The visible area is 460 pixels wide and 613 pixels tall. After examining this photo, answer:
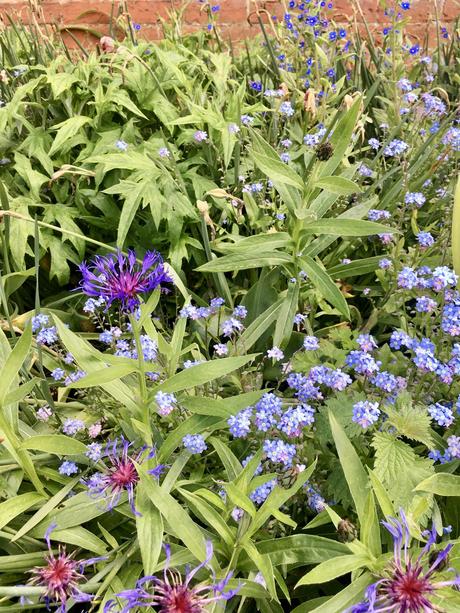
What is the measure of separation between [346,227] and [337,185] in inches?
3.3

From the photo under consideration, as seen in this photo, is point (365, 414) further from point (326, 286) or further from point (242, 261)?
point (242, 261)

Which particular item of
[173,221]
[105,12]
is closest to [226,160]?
[173,221]

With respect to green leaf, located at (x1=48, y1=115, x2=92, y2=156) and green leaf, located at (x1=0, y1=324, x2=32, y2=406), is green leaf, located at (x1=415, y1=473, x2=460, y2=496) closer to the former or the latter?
green leaf, located at (x1=0, y1=324, x2=32, y2=406)

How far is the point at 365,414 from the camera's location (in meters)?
0.92

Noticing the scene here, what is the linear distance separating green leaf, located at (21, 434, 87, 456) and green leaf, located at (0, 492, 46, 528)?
10 centimetres

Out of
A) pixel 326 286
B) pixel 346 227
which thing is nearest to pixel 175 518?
pixel 326 286

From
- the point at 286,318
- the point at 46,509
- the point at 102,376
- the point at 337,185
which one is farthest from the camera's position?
the point at 286,318

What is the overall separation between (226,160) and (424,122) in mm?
714

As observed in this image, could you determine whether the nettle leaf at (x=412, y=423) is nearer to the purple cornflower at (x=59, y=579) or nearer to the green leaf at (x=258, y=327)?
the green leaf at (x=258, y=327)

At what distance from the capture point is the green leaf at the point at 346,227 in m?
1.10

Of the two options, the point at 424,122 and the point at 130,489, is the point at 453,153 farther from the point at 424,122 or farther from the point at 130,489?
the point at 130,489

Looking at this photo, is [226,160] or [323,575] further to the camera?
[226,160]

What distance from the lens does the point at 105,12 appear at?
10.8ft

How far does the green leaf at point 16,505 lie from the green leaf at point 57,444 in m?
0.10
